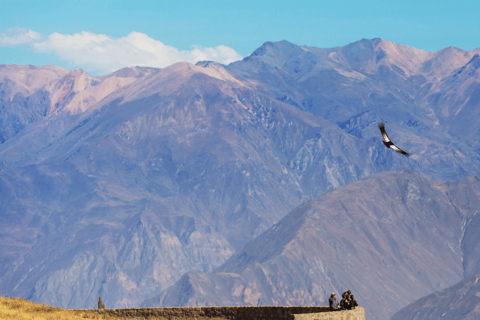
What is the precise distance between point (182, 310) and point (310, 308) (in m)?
4.00

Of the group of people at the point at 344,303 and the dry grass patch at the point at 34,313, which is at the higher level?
the group of people at the point at 344,303

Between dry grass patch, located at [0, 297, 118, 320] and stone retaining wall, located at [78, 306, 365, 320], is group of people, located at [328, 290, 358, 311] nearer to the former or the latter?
stone retaining wall, located at [78, 306, 365, 320]

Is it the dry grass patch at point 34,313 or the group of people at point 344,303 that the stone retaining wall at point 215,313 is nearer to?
the dry grass patch at point 34,313

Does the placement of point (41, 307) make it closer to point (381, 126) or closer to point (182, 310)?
point (182, 310)

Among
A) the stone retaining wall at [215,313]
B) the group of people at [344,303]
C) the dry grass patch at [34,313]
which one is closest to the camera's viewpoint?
the group of people at [344,303]

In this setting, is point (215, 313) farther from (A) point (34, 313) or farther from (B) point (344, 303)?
(A) point (34, 313)

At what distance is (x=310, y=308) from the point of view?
24781 mm

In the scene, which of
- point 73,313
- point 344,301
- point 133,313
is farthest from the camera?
→ point 133,313

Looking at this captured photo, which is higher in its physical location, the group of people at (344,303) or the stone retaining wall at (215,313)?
the group of people at (344,303)

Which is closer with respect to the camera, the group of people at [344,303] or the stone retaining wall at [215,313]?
the group of people at [344,303]

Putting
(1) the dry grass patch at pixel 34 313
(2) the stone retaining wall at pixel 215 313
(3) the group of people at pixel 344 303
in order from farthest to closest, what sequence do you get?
(2) the stone retaining wall at pixel 215 313 < (1) the dry grass patch at pixel 34 313 < (3) the group of people at pixel 344 303

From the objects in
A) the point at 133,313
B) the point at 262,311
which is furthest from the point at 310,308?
the point at 133,313

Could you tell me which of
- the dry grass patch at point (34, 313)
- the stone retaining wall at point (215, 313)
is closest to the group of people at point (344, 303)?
the stone retaining wall at point (215, 313)

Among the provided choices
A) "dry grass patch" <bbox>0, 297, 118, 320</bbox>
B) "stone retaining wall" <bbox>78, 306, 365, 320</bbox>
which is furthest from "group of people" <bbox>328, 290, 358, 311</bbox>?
"dry grass patch" <bbox>0, 297, 118, 320</bbox>
